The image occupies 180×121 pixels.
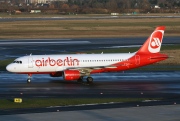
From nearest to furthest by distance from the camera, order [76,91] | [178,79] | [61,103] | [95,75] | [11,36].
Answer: [61,103], [76,91], [178,79], [95,75], [11,36]

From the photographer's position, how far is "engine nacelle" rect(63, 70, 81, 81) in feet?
167

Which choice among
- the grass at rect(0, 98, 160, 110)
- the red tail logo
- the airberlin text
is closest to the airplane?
the airberlin text

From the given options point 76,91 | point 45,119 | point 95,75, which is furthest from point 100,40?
point 45,119

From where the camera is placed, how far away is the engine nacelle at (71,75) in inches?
2000

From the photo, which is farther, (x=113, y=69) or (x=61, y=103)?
(x=113, y=69)

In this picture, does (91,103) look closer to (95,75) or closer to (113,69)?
(113,69)

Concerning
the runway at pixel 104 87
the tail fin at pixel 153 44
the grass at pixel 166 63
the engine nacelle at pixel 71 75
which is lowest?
the grass at pixel 166 63

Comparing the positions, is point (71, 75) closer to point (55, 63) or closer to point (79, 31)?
point (55, 63)

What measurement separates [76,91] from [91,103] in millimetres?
6180

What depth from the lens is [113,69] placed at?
175ft

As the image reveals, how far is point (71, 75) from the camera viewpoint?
50.9 m

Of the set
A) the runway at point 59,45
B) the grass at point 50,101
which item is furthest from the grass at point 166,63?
the grass at point 50,101

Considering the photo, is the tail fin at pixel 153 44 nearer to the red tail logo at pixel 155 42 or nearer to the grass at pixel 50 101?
the red tail logo at pixel 155 42

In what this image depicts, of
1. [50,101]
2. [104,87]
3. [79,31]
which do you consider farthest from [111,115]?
[79,31]
